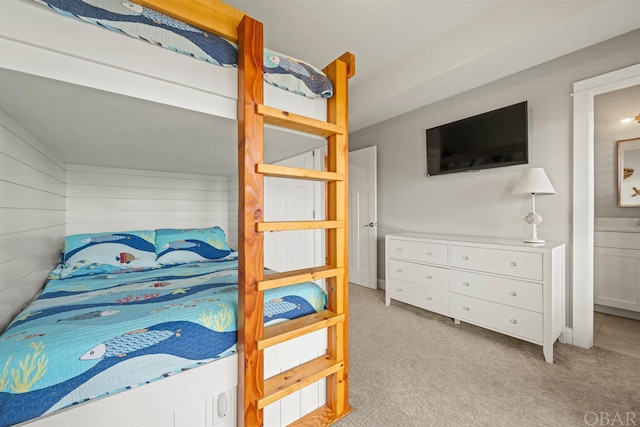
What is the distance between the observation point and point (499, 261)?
2168mm

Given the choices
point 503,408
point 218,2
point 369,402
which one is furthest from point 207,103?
point 503,408

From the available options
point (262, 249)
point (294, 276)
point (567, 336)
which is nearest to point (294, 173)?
point (262, 249)

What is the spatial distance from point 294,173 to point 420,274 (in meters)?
2.10

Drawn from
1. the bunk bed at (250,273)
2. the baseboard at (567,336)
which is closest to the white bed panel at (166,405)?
the bunk bed at (250,273)

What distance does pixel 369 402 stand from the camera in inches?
58.9

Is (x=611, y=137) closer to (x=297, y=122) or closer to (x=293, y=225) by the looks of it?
(x=297, y=122)

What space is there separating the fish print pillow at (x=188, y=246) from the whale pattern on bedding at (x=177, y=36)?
1761mm

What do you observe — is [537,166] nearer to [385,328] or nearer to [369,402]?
[385,328]

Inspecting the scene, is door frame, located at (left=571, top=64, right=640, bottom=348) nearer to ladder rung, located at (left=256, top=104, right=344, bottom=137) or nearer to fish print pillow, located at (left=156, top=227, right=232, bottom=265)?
ladder rung, located at (left=256, top=104, right=344, bottom=137)

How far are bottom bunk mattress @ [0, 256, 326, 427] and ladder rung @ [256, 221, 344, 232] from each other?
0.39 m

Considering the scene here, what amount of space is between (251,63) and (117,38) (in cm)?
44


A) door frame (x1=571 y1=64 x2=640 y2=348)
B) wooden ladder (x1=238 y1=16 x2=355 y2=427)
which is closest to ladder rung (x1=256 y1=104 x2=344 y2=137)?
wooden ladder (x1=238 y1=16 x2=355 y2=427)

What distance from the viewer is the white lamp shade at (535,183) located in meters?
2.10

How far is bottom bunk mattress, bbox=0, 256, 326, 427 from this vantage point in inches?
30.5
